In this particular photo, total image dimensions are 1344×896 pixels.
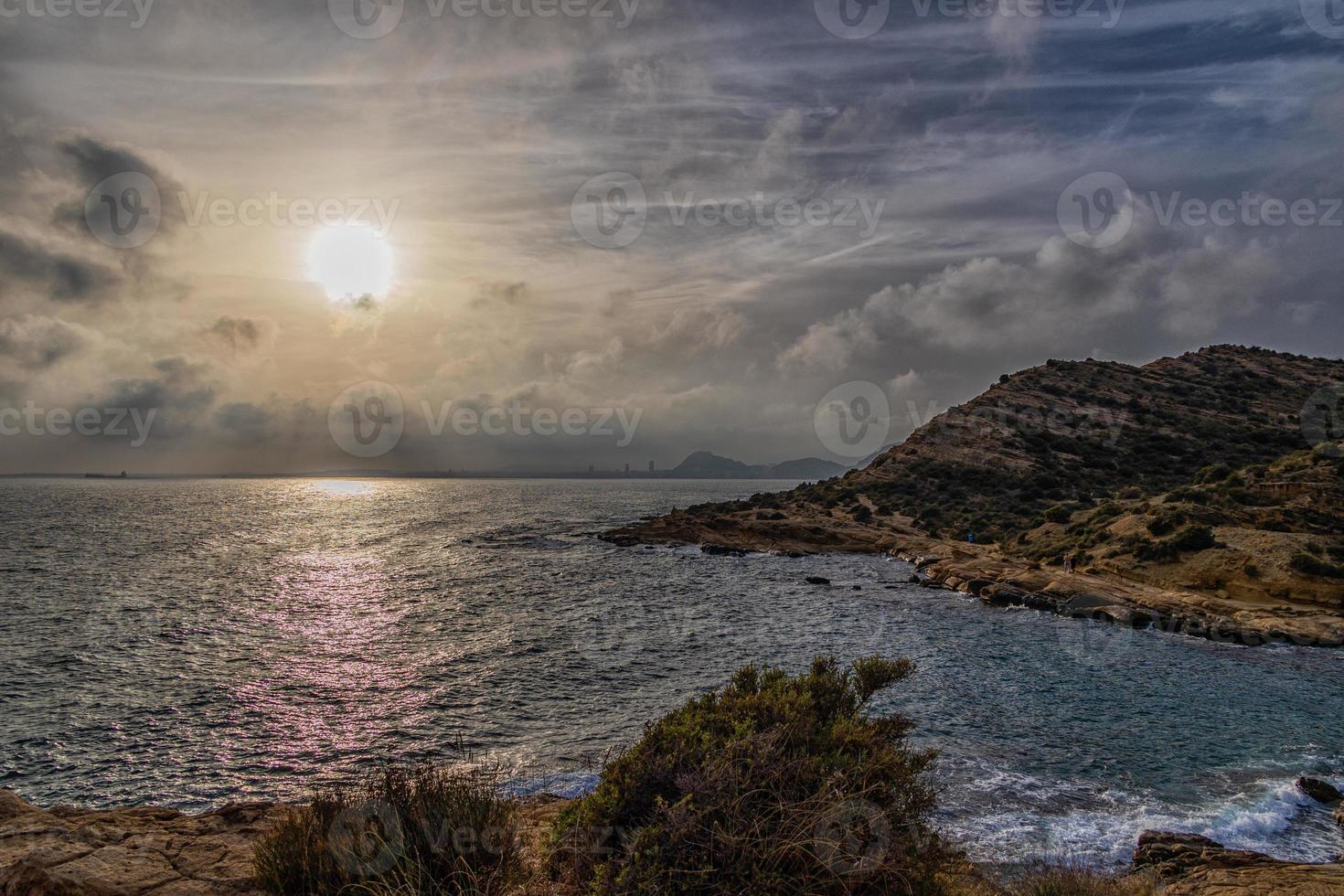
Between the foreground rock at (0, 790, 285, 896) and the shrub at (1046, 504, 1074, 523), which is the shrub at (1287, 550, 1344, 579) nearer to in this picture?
the shrub at (1046, 504, 1074, 523)

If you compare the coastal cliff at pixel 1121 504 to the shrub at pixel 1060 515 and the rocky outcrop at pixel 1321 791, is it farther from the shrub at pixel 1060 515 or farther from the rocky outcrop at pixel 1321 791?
the rocky outcrop at pixel 1321 791

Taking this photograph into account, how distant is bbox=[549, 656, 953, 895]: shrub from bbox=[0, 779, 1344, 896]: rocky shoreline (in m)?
1.21

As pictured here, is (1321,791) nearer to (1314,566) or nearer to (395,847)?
(395,847)

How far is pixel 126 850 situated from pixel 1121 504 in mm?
56143

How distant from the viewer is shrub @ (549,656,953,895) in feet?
19.3

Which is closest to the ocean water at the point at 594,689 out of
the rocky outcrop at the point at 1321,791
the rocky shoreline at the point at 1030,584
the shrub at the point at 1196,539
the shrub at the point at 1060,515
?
the rocky outcrop at the point at 1321,791

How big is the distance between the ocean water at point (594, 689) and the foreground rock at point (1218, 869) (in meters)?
0.82

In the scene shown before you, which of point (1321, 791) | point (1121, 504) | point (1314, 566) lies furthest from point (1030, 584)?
point (1321, 791)

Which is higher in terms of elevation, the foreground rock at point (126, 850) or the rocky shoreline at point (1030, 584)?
the foreground rock at point (126, 850)

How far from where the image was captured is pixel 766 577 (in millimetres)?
46719

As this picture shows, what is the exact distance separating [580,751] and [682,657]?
32.5ft

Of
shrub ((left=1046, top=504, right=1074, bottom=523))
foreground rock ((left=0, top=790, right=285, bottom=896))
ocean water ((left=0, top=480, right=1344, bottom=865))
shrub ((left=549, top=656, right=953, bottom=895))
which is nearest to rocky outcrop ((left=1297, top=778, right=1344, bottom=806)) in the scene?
ocean water ((left=0, top=480, right=1344, bottom=865))

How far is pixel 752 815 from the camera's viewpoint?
20.7ft

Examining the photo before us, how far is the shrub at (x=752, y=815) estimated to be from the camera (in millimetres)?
5883
